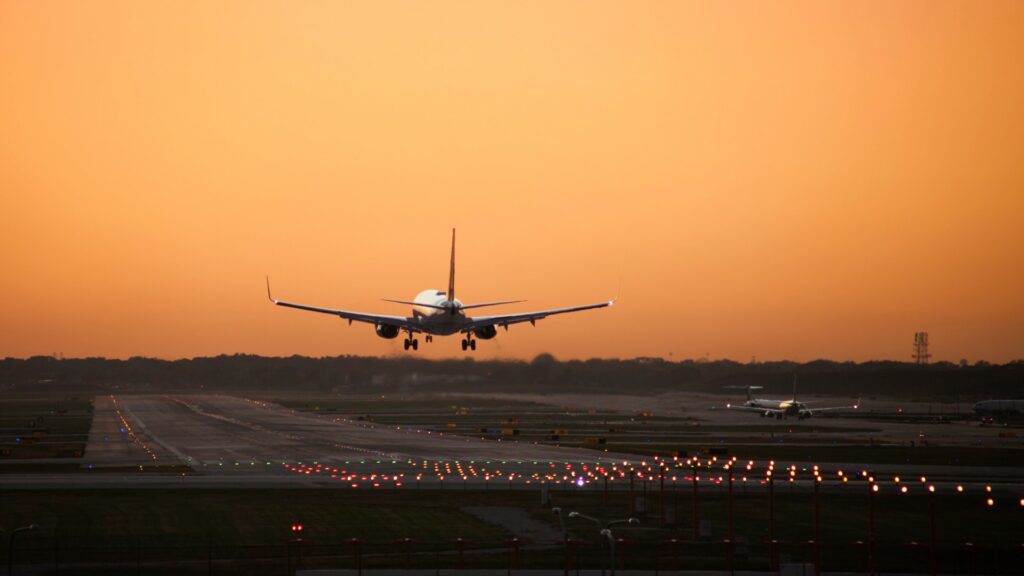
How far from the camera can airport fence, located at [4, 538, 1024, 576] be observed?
6153 cm

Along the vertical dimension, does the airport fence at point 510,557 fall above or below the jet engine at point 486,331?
below

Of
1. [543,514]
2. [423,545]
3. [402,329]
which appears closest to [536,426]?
[402,329]

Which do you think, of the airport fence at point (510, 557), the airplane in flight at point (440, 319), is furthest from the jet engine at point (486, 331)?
the airport fence at point (510, 557)

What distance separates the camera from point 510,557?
63.5m

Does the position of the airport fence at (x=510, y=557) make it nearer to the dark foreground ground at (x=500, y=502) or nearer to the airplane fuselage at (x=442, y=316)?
the dark foreground ground at (x=500, y=502)

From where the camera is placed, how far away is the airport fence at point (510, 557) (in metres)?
61.5

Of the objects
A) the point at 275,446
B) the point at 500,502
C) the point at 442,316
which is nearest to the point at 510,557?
the point at 500,502

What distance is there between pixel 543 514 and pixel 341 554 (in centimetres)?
1906

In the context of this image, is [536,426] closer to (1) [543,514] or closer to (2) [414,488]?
(2) [414,488]

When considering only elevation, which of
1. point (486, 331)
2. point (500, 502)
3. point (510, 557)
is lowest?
point (510, 557)

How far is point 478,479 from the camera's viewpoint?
102 m

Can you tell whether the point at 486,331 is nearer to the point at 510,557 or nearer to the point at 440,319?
the point at 440,319

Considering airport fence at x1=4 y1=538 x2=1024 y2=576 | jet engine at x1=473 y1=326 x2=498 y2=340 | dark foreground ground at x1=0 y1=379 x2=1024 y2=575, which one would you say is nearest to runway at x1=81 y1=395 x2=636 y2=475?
dark foreground ground at x1=0 y1=379 x2=1024 y2=575

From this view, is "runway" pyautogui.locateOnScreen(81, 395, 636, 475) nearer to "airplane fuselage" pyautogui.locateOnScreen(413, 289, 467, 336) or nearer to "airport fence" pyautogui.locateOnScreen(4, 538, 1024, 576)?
→ "airplane fuselage" pyautogui.locateOnScreen(413, 289, 467, 336)
